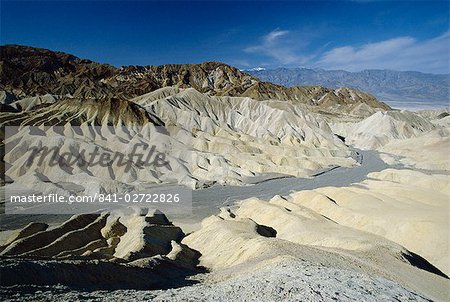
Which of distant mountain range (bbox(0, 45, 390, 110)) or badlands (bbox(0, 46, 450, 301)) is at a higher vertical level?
distant mountain range (bbox(0, 45, 390, 110))

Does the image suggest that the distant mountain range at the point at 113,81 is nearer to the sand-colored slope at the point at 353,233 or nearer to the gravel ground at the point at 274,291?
the sand-colored slope at the point at 353,233

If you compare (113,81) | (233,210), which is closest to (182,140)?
(233,210)

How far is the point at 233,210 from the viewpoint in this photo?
4769 centimetres

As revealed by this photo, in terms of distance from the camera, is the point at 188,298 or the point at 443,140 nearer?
the point at 188,298

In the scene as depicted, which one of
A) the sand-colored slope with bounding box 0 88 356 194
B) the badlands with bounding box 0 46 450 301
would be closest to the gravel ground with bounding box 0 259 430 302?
the badlands with bounding box 0 46 450 301

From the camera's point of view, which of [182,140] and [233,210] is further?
[182,140]

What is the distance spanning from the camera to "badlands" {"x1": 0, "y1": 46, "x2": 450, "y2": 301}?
16.8m

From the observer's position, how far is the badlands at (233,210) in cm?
1682

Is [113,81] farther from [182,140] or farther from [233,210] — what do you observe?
[233,210]

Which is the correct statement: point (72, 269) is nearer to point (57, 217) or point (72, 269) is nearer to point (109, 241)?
point (109, 241)

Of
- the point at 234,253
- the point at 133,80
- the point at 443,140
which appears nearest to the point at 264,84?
the point at 133,80

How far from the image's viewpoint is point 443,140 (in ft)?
279

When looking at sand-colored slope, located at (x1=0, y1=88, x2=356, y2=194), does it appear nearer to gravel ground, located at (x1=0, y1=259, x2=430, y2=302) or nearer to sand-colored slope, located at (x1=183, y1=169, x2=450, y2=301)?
sand-colored slope, located at (x1=183, y1=169, x2=450, y2=301)

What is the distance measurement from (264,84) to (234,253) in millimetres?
148668
